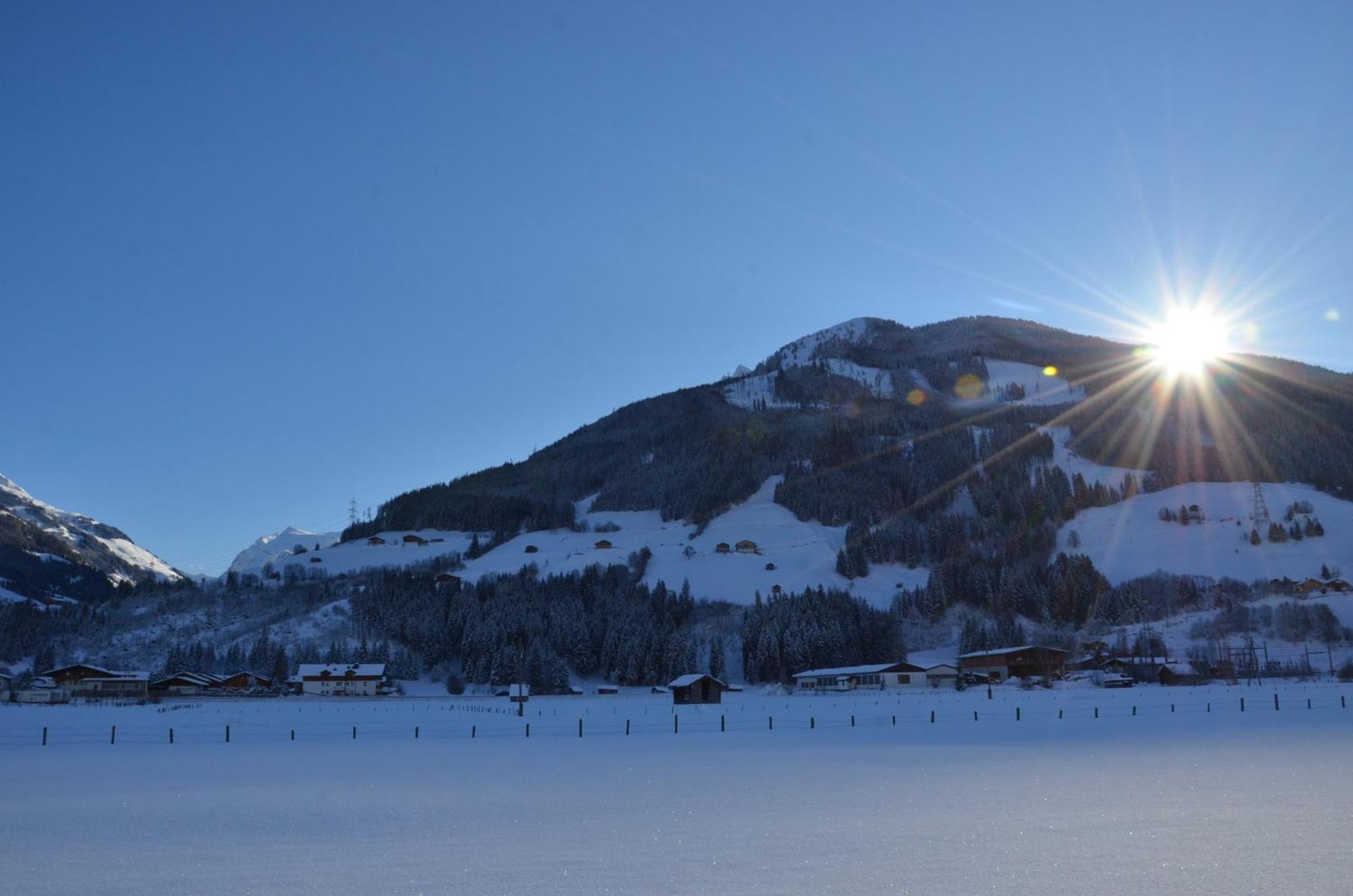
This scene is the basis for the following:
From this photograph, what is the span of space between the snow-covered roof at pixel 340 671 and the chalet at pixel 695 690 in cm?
4012

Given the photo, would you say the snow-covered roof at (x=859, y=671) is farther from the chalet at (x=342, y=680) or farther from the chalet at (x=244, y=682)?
the chalet at (x=244, y=682)

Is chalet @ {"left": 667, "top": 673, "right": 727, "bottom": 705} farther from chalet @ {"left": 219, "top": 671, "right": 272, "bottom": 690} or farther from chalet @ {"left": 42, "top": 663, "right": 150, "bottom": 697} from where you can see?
chalet @ {"left": 42, "top": 663, "right": 150, "bottom": 697}

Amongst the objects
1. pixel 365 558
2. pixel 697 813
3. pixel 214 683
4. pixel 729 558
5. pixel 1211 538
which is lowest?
pixel 214 683

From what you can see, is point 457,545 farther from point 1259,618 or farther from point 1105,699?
point 1105,699

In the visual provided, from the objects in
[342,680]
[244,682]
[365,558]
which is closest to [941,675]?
[342,680]

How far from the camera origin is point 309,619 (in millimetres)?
135000

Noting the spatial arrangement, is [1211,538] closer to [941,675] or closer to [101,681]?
[941,675]

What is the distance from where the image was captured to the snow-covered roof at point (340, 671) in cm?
10375

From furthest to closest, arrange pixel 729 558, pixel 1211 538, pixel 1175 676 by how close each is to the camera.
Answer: pixel 729 558 < pixel 1211 538 < pixel 1175 676

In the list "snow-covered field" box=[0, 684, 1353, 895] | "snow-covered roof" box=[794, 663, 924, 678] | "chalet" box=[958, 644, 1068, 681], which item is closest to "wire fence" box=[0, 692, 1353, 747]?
"snow-covered field" box=[0, 684, 1353, 895]

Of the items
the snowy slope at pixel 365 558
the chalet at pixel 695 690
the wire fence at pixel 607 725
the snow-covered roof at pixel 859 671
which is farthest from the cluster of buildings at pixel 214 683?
the snowy slope at pixel 365 558

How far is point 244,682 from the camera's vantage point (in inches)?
4156

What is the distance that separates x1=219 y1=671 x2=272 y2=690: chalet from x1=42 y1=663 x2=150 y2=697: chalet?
7675mm

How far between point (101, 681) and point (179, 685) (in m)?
6.99
